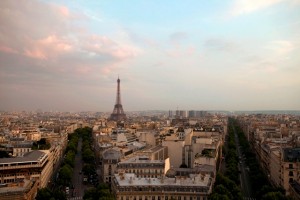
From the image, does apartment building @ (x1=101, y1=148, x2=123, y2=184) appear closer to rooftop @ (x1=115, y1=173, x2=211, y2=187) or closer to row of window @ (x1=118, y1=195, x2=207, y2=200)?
rooftop @ (x1=115, y1=173, x2=211, y2=187)

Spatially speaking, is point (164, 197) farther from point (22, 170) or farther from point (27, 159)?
point (27, 159)

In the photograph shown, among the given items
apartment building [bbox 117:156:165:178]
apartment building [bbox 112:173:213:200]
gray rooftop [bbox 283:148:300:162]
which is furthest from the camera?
apartment building [bbox 117:156:165:178]

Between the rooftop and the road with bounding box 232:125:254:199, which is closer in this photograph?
the rooftop

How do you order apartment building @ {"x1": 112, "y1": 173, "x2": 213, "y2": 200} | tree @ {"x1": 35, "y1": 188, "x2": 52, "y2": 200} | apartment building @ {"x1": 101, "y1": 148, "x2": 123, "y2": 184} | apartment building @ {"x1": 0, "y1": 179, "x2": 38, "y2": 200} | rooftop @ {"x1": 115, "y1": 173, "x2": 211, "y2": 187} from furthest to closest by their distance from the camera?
apartment building @ {"x1": 101, "y1": 148, "x2": 123, "y2": 184}, rooftop @ {"x1": 115, "y1": 173, "x2": 211, "y2": 187}, apartment building @ {"x1": 112, "y1": 173, "x2": 213, "y2": 200}, tree @ {"x1": 35, "y1": 188, "x2": 52, "y2": 200}, apartment building @ {"x1": 0, "y1": 179, "x2": 38, "y2": 200}

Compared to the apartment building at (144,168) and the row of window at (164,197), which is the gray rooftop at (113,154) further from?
the row of window at (164,197)

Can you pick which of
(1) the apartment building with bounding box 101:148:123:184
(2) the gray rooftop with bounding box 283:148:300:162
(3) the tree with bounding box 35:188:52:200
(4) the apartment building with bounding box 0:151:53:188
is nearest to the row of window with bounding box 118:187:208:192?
(3) the tree with bounding box 35:188:52:200

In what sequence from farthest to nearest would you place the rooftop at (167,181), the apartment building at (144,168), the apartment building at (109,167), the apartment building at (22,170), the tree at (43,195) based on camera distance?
the apartment building at (109,167)
the apartment building at (144,168)
the apartment building at (22,170)
the rooftop at (167,181)
the tree at (43,195)

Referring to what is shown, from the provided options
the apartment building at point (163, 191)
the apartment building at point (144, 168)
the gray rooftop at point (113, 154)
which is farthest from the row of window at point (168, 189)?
the gray rooftop at point (113, 154)

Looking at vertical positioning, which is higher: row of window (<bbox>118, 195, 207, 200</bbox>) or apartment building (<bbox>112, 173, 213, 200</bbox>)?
apartment building (<bbox>112, 173, 213, 200</bbox>)

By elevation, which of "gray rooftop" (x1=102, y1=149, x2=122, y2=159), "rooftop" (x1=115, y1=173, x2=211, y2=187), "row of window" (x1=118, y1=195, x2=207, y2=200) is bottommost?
"row of window" (x1=118, y1=195, x2=207, y2=200)

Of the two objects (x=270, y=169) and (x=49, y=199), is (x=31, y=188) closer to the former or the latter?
(x=49, y=199)

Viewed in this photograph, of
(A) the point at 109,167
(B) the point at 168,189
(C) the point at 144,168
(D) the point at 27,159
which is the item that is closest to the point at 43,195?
(B) the point at 168,189

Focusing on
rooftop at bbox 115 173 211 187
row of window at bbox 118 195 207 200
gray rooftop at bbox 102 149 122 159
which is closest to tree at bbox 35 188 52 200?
row of window at bbox 118 195 207 200
